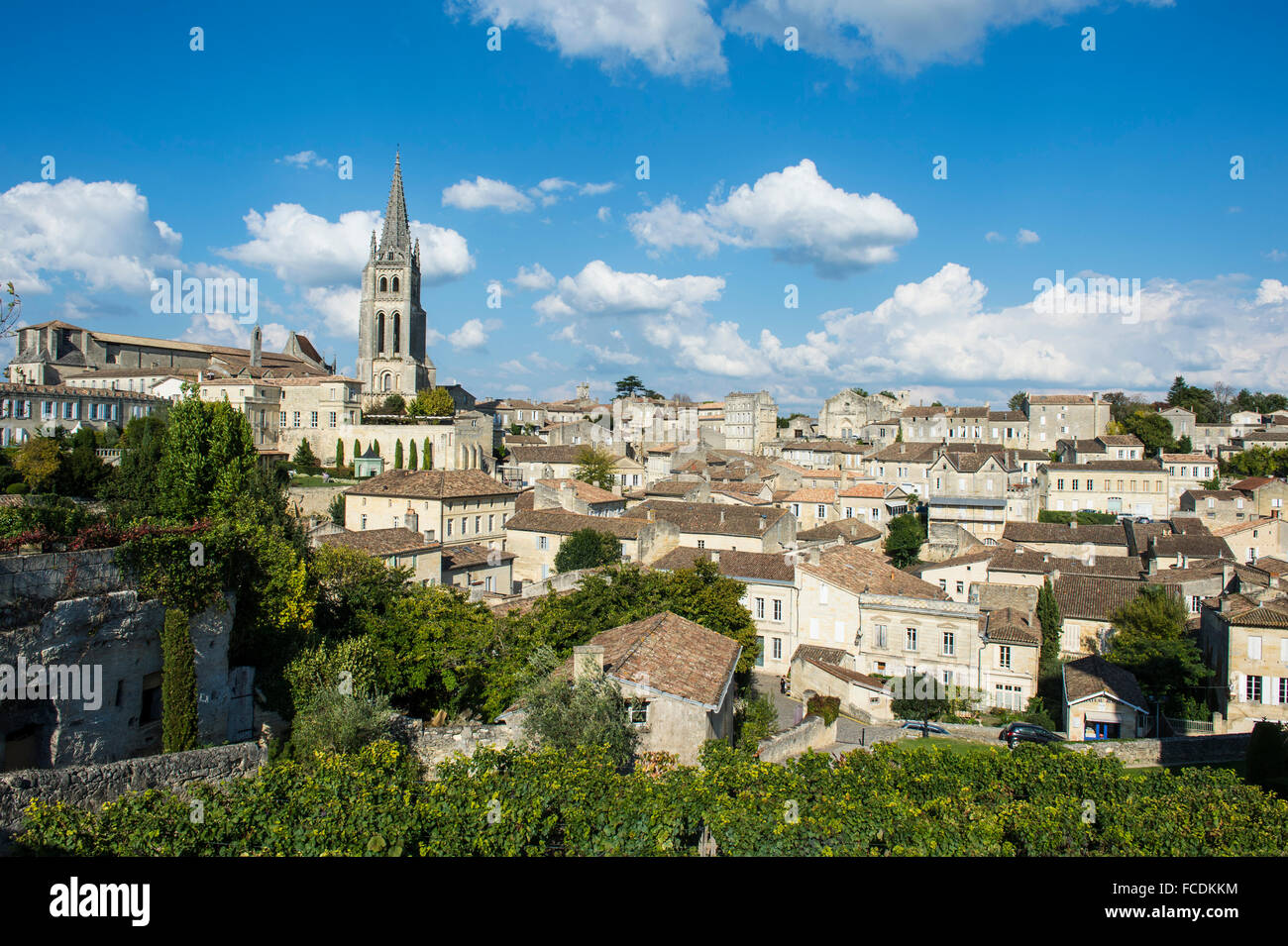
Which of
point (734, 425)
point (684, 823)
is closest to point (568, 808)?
point (684, 823)

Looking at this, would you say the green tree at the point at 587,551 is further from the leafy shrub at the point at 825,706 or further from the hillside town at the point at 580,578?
the leafy shrub at the point at 825,706

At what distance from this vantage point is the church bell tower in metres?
83.5

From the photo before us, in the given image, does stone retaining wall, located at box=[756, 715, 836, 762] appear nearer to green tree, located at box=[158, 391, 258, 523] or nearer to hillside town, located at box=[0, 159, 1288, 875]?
hillside town, located at box=[0, 159, 1288, 875]

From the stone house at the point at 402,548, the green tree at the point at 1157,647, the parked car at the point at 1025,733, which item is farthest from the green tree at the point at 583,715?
the green tree at the point at 1157,647

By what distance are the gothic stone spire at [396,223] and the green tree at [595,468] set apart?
35.5 m

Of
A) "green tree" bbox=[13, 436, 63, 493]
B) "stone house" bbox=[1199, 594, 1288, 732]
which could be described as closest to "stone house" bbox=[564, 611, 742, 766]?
"stone house" bbox=[1199, 594, 1288, 732]

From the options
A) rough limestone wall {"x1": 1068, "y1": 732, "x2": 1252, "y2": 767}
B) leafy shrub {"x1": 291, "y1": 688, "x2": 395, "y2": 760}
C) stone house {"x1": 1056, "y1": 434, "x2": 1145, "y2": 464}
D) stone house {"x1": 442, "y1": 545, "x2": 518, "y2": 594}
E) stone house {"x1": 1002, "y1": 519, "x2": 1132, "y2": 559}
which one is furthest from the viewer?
stone house {"x1": 1056, "y1": 434, "x2": 1145, "y2": 464}

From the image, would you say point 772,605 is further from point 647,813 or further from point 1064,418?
point 1064,418

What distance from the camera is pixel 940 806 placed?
12.5 m

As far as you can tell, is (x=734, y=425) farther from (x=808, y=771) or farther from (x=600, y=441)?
(x=808, y=771)

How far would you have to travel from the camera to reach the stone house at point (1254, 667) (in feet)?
89.0

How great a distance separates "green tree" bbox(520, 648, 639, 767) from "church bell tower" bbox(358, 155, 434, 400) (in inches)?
2774

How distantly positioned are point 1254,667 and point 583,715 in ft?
82.3
